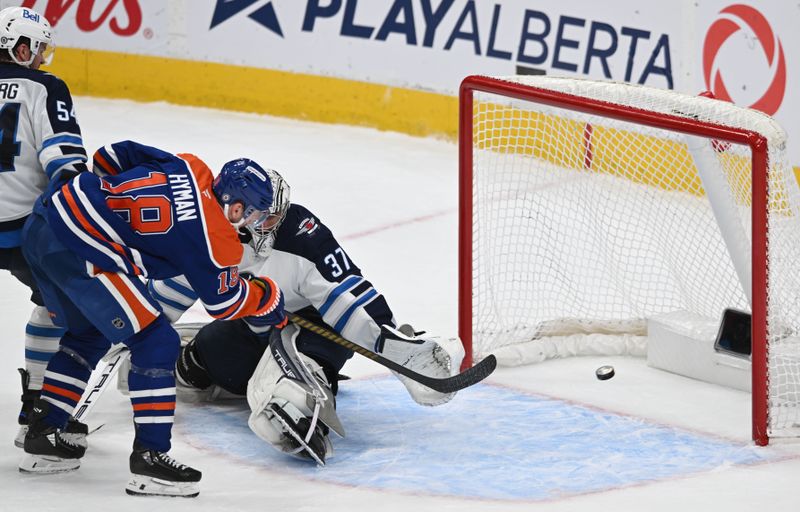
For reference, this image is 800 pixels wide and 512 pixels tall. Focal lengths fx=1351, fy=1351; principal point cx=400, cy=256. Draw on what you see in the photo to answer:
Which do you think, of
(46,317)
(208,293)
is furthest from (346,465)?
(46,317)

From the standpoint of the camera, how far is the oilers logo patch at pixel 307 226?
10.9ft


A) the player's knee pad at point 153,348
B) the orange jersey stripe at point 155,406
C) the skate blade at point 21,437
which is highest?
the player's knee pad at point 153,348

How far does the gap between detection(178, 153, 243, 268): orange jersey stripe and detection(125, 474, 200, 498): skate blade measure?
0.46 m

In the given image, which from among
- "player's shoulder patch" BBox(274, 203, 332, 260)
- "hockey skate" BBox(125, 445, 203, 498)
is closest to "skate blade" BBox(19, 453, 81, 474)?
"hockey skate" BBox(125, 445, 203, 498)

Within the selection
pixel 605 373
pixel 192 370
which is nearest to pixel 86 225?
pixel 192 370

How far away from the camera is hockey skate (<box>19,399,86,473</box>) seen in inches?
116

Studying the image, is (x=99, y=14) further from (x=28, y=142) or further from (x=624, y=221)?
(x=28, y=142)

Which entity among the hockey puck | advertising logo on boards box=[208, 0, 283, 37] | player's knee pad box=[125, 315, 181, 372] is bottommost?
the hockey puck

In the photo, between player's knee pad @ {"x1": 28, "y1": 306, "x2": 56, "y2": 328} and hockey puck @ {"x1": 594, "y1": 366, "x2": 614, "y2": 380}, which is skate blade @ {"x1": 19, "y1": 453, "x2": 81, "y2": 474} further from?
hockey puck @ {"x1": 594, "y1": 366, "x2": 614, "y2": 380}

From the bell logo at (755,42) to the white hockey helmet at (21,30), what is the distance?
126 inches

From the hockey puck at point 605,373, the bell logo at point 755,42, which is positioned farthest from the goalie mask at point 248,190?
the bell logo at point 755,42

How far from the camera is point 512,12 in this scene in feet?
20.2

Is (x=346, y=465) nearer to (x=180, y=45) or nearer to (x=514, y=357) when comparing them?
(x=514, y=357)

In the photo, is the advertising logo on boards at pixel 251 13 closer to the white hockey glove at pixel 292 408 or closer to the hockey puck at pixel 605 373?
the hockey puck at pixel 605 373
